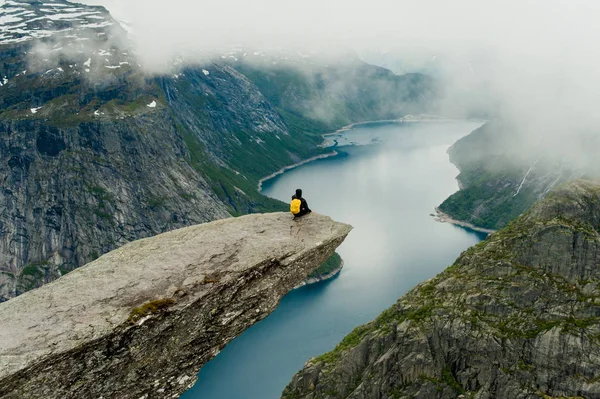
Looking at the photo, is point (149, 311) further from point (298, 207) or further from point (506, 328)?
point (506, 328)

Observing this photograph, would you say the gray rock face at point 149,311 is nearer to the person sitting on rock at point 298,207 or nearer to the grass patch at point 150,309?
the grass patch at point 150,309

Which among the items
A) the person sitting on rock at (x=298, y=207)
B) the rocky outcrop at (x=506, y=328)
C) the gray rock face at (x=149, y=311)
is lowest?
the rocky outcrop at (x=506, y=328)

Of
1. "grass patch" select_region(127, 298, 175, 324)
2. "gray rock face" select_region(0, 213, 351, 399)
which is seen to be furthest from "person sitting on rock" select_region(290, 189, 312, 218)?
"grass patch" select_region(127, 298, 175, 324)

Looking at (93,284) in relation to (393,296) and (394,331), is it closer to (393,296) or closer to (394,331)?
(394,331)

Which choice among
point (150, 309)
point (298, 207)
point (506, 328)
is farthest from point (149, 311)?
point (506, 328)

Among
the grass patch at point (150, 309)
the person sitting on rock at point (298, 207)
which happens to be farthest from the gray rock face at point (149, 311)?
the person sitting on rock at point (298, 207)

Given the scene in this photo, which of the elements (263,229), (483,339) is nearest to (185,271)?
(263,229)
